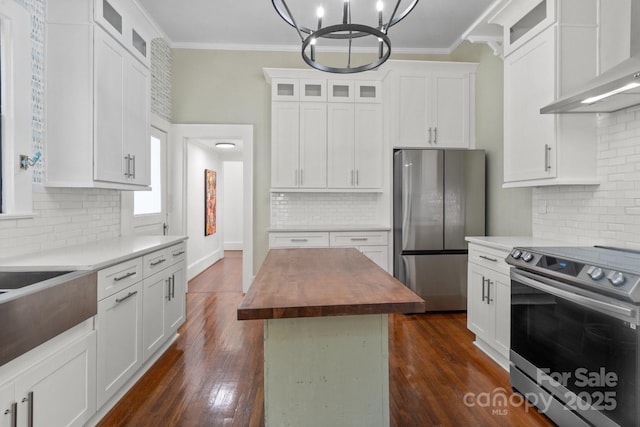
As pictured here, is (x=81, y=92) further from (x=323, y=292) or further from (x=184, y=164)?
(x=184, y=164)

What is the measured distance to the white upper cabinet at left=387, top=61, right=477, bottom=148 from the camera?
4.02 meters

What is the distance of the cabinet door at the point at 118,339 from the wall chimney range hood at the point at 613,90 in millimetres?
2881

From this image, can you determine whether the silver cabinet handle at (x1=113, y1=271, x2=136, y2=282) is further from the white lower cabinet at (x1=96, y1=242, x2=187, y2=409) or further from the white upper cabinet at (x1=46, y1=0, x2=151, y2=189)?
the white upper cabinet at (x1=46, y1=0, x2=151, y2=189)

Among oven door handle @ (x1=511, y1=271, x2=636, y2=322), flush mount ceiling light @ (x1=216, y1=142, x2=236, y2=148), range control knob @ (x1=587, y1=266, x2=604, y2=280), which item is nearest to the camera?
oven door handle @ (x1=511, y1=271, x2=636, y2=322)

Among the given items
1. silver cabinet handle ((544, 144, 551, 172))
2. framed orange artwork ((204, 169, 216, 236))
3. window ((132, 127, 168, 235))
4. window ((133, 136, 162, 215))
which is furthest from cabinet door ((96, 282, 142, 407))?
framed orange artwork ((204, 169, 216, 236))

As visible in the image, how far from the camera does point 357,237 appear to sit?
4.02m

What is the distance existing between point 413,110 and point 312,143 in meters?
1.30

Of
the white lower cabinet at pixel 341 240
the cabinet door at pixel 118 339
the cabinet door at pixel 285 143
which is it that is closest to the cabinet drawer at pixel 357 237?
the white lower cabinet at pixel 341 240

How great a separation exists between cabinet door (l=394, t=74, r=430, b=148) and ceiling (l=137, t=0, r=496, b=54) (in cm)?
66

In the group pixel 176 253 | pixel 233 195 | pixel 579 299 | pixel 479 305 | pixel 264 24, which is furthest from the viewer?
pixel 233 195

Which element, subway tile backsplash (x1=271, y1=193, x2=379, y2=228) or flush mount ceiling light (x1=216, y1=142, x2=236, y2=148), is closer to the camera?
subway tile backsplash (x1=271, y1=193, x2=379, y2=228)

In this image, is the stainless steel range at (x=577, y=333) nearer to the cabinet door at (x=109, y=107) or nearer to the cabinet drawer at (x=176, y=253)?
the cabinet drawer at (x=176, y=253)

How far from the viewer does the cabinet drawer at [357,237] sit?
402 cm

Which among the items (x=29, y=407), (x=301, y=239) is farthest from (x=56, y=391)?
(x=301, y=239)
